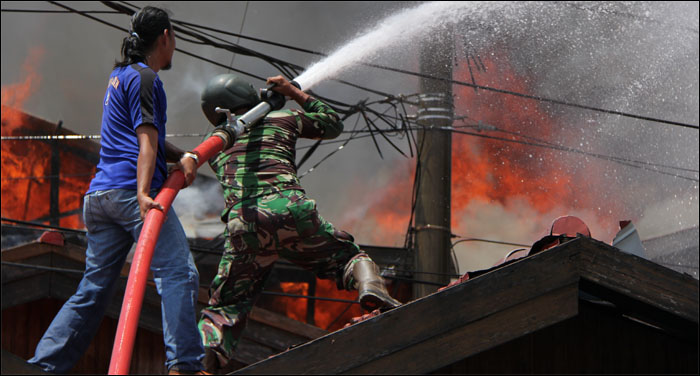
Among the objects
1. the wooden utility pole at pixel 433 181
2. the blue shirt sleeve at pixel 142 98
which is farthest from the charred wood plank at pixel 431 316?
the wooden utility pole at pixel 433 181

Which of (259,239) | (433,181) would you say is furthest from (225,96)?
(433,181)

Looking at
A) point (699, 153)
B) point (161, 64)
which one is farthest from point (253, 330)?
point (699, 153)

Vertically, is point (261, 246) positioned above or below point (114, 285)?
above

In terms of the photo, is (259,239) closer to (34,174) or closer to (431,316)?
(431,316)

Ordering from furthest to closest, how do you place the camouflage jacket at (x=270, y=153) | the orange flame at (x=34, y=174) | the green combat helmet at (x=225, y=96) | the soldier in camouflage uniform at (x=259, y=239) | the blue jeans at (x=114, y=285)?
the orange flame at (x=34, y=174), the green combat helmet at (x=225, y=96), the camouflage jacket at (x=270, y=153), the soldier in camouflage uniform at (x=259, y=239), the blue jeans at (x=114, y=285)

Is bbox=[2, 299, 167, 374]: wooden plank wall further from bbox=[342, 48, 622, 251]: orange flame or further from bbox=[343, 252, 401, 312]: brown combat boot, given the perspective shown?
bbox=[342, 48, 622, 251]: orange flame

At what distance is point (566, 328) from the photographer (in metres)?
3.84

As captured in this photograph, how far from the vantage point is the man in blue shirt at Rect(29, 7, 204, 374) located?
3703 millimetres

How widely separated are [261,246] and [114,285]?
97 centimetres

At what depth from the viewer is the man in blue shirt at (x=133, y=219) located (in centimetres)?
Result: 370

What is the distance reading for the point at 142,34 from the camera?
413 cm

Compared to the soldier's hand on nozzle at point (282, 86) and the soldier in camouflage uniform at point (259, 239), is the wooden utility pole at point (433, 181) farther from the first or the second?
the soldier in camouflage uniform at point (259, 239)

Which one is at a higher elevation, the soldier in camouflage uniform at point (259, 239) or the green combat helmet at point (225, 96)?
the green combat helmet at point (225, 96)

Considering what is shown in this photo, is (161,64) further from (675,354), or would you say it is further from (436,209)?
(436,209)
